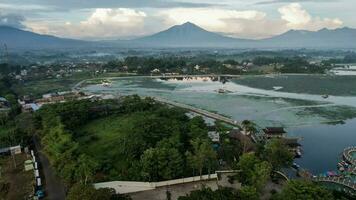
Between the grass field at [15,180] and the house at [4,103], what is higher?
the house at [4,103]

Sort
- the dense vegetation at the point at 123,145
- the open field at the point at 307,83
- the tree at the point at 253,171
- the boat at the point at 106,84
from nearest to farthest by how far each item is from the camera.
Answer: the tree at the point at 253,171 < the dense vegetation at the point at 123,145 < the open field at the point at 307,83 < the boat at the point at 106,84

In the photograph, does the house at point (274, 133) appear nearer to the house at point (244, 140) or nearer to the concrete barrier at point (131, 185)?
the house at point (244, 140)

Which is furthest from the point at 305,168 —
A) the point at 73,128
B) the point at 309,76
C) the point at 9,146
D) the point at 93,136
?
the point at 309,76

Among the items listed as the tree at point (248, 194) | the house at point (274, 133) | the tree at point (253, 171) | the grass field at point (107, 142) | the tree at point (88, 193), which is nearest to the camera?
the tree at point (88, 193)

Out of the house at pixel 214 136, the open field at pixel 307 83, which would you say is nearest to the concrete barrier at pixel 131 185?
the house at pixel 214 136

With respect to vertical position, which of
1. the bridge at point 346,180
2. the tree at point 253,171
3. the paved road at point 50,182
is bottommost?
the bridge at point 346,180

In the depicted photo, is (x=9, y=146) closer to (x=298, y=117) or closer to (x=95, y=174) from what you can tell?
(x=95, y=174)

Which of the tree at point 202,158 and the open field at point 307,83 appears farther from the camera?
the open field at point 307,83
